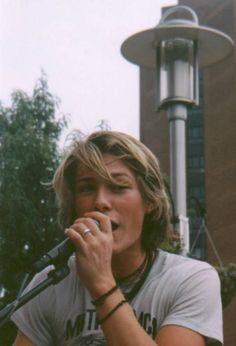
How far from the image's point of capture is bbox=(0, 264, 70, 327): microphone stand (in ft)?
7.38

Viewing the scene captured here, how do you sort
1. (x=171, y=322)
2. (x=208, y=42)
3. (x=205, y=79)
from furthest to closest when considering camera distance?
(x=205, y=79)
(x=208, y=42)
(x=171, y=322)

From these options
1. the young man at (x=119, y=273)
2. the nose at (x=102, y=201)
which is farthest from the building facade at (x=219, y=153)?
the nose at (x=102, y=201)

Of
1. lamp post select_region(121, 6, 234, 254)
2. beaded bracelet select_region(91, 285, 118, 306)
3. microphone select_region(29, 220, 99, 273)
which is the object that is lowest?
beaded bracelet select_region(91, 285, 118, 306)

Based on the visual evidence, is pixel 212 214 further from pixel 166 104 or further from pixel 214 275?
pixel 214 275

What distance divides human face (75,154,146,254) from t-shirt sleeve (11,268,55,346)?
0.94ft

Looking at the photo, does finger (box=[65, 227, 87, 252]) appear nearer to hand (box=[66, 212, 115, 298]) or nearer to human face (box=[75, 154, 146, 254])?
hand (box=[66, 212, 115, 298])

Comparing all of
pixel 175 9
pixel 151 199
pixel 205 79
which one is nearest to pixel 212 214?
pixel 205 79

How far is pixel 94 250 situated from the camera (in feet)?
7.45

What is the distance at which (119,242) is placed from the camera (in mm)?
2471

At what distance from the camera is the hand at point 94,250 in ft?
7.42

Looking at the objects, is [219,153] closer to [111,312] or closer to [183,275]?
[183,275]

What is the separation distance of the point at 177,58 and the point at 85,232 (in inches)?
212

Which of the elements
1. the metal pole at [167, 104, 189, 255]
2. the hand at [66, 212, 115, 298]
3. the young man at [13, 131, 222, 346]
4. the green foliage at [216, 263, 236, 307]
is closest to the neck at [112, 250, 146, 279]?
the young man at [13, 131, 222, 346]

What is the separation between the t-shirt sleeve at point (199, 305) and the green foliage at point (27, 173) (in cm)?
1437
